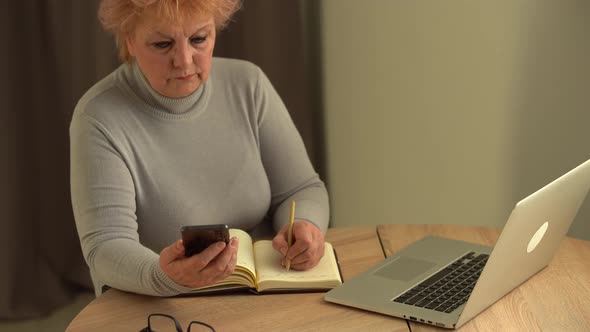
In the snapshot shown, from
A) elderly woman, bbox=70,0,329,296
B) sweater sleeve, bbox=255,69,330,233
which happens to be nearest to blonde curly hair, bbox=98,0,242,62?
elderly woman, bbox=70,0,329,296

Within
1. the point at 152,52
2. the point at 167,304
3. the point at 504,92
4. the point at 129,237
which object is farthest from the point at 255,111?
the point at 504,92

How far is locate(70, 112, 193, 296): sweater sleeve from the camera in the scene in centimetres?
166

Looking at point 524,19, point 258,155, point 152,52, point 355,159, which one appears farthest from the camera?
point 355,159

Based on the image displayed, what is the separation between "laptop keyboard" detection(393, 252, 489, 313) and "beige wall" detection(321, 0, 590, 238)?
1061 millimetres

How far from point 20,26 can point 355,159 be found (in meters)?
1.22

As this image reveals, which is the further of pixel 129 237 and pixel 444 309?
pixel 129 237

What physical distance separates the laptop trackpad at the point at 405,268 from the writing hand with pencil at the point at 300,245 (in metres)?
0.14

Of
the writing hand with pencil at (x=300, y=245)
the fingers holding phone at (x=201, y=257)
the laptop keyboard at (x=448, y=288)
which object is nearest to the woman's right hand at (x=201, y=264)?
the fingers holding phone at (x=201, y=257)

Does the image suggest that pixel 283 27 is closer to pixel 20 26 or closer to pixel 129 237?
pixel 20 26

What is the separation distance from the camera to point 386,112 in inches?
118

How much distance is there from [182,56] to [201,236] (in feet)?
1.68

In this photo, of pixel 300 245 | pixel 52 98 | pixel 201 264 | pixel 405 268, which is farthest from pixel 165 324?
pixel 52 98

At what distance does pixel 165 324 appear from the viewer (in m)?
1.53

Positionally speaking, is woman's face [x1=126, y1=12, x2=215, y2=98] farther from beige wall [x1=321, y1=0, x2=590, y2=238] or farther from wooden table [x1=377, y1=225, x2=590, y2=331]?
beige wall [x1=321, y1=0, x2=590, y2=238]
